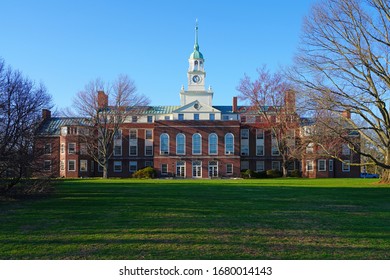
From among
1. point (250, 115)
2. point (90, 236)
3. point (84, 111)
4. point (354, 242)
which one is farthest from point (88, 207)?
point (250, 115)

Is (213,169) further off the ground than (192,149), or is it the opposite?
(192,149)

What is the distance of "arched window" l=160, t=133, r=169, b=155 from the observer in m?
58.7

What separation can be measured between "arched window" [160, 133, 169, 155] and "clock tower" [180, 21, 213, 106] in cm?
1152

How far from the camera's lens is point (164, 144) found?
58875mm

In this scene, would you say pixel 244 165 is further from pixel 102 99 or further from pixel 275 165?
pixel 102 99

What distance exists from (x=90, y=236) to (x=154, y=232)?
149 centimetres

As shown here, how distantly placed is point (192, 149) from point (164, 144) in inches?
166

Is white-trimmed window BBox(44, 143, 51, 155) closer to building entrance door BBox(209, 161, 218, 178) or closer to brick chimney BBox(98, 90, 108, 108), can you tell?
brick chimney BBox(98, 90, 108, 108)

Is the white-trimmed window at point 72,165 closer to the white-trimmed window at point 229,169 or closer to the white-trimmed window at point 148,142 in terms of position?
the white-trimmed window at point 148,142

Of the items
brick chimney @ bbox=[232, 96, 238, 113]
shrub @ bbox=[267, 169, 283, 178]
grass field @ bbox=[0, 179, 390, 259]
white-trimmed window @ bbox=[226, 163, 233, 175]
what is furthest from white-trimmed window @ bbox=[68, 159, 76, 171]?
grass field @ bbox=[0, 179, 390, 259]

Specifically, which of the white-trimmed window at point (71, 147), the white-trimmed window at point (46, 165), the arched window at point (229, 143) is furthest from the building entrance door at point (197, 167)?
the white-trimmed window at point (46, 165)

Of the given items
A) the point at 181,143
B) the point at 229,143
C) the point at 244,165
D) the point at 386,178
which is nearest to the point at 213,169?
the point at 229,143

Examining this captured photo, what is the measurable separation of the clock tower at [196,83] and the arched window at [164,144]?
37.8 feet

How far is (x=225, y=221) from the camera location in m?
11.3
